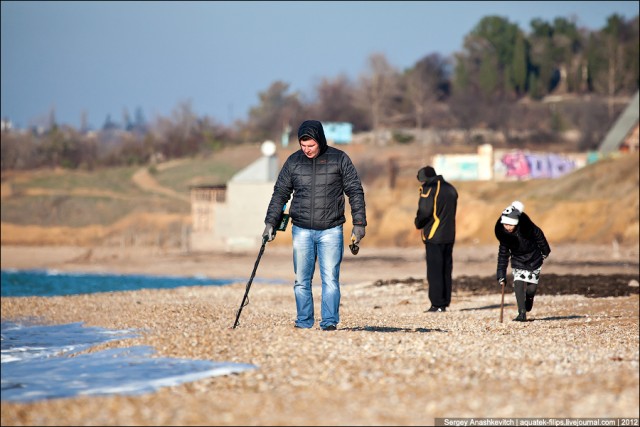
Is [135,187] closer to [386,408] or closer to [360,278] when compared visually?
[360,278]

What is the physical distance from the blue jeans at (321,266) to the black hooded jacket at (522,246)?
114 inches

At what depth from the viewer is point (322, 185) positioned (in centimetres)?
1119

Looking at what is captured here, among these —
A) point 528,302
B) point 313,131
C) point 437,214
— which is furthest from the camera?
point 437,214

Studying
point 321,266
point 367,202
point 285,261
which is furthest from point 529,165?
point 321,266

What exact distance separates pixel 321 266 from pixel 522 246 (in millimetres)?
3286

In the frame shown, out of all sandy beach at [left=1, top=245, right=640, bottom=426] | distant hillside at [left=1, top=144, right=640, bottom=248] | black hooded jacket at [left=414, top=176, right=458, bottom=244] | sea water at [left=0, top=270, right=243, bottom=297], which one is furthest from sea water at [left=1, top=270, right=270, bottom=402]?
distant hillside at [left=1, top=144, right=640, bottom=248]

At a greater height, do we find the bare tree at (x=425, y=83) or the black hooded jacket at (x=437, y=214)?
the bare tree at (x=425, y=83)

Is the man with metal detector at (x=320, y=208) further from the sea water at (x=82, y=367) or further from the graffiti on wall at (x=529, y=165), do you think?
the graffiti on wall at (x=529, y=165)

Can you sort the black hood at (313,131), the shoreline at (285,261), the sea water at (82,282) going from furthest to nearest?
the sea water at (82,282), the shoreline at (285,261), the black hood at (313,131)

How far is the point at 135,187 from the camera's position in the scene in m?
83.2

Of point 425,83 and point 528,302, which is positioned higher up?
point 425,83

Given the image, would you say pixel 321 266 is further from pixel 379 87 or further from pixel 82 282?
pixel 379 87

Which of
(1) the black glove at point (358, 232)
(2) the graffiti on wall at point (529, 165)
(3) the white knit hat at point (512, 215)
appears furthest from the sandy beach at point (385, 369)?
(2) the graffiti on wall at point (529, 165)

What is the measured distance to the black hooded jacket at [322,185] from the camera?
11188mm
